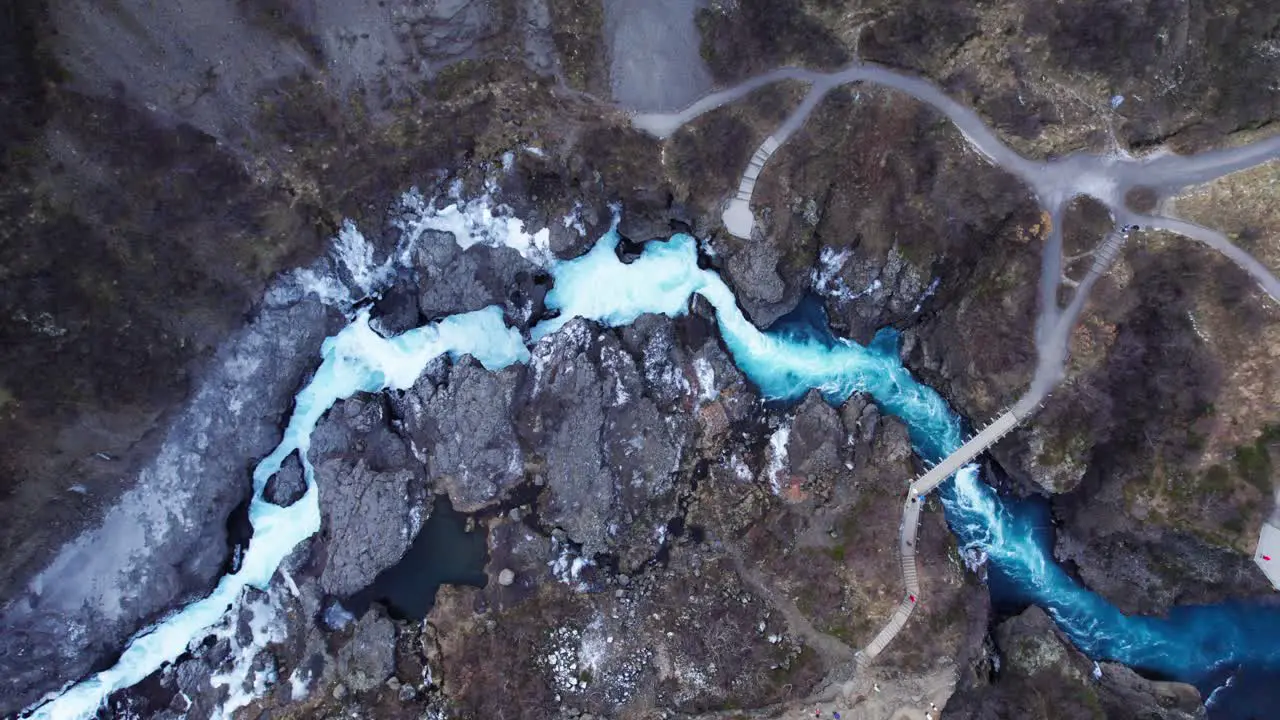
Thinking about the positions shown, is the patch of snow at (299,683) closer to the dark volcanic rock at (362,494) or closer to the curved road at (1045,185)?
the dark volcanic rock at (362,494)

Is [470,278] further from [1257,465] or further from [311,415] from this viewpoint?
[1257,465]

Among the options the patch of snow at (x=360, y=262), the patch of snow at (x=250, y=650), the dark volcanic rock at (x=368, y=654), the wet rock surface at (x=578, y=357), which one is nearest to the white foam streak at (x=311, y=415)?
the patch of snow at (x=250, y=650)

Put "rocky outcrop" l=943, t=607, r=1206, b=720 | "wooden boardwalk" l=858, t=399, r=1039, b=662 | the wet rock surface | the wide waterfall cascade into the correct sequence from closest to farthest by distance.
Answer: the wet rock surface, "rocky outcrop" l=943, t=607, r=1206, b=720, "wooden boardwalk" l=858, t=399, r=1039, b=662, the wide waterfall cascade

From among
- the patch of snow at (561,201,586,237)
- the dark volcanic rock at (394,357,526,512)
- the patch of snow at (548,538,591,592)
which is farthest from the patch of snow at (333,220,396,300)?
the patch of snow at (548,538,591,592)

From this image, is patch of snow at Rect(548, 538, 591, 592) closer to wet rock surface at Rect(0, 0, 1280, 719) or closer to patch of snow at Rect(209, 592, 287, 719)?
wet rock surface at Rect(0, 0, 1280, 719)

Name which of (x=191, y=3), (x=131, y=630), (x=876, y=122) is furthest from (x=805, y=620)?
(x=191, y=3)
